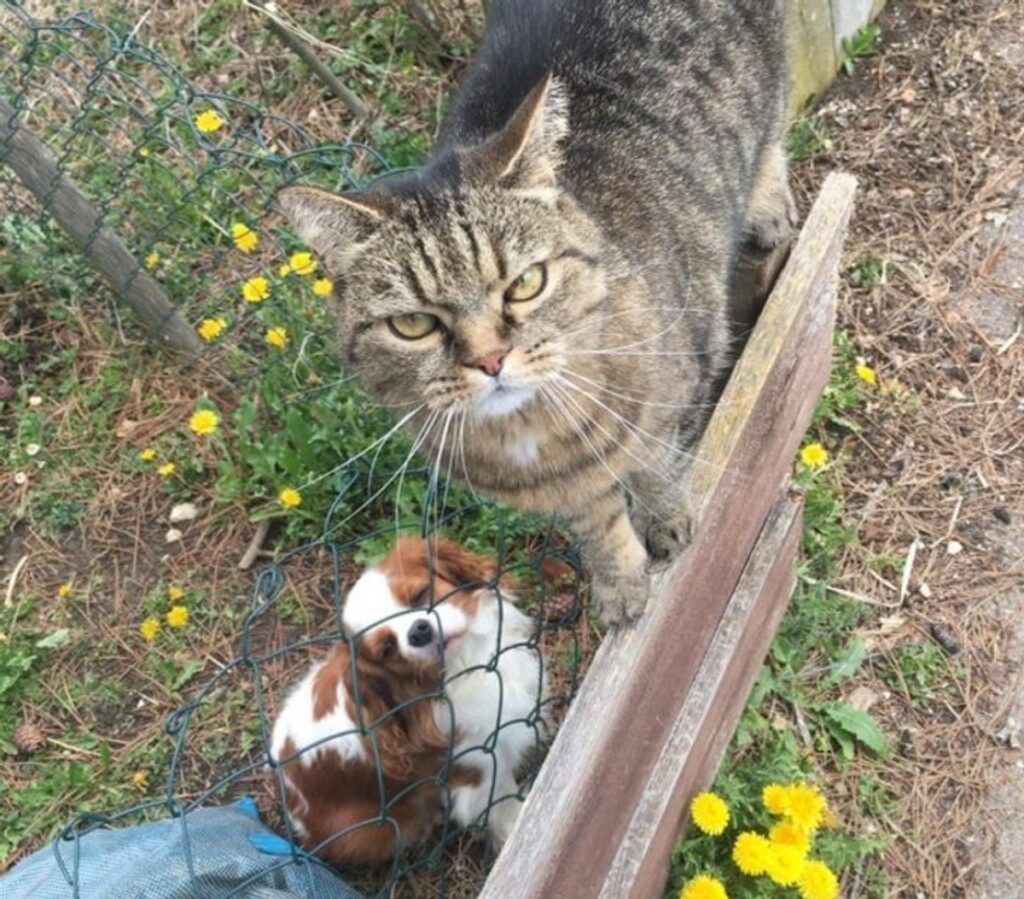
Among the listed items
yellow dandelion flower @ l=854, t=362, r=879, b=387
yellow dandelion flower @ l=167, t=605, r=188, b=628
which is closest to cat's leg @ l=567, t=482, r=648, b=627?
yellow dandelion flower @ l=854, t=362, r=879, b=387

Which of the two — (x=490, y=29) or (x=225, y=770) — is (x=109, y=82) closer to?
(x=490, y=29)

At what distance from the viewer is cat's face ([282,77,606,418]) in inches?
70.6

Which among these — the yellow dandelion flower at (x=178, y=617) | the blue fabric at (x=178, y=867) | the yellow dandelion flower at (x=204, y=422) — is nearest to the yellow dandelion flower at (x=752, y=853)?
the blue fabric at (x=178, y=867)

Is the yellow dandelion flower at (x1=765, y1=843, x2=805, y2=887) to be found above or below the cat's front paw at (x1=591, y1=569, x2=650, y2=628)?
below

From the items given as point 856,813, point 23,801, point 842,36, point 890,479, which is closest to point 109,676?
point 23,801

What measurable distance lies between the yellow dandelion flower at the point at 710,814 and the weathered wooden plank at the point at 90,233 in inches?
89.0

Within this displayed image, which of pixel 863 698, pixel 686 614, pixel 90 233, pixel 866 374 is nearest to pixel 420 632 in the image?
pixel 686 614

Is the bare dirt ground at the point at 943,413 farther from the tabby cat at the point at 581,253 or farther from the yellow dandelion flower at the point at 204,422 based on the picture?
the yellow dandelion flower at the point at 204,422

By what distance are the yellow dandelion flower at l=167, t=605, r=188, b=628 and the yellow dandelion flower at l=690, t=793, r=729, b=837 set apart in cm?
159

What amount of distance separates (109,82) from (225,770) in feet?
9.41

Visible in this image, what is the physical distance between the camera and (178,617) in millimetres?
3055

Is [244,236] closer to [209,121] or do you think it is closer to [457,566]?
[209,121]

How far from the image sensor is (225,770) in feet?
9.53

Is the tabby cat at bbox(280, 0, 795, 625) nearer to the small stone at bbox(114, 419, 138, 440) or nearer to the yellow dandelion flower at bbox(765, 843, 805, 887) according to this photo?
the yellow dandelion flower at bbox(765, 843, 805, 887)
